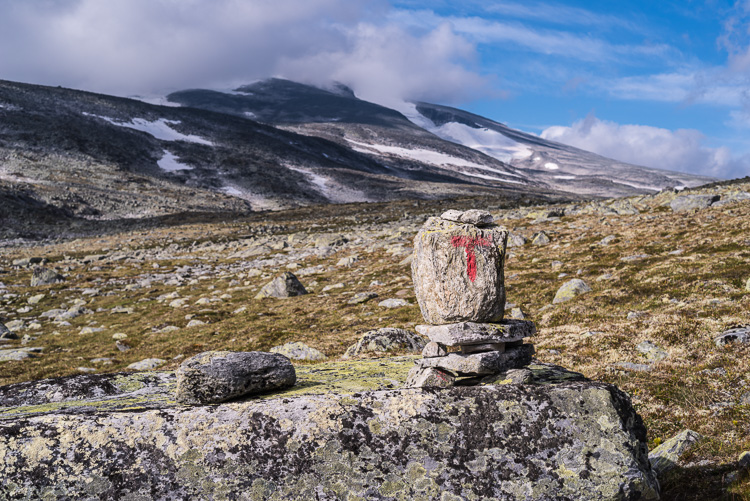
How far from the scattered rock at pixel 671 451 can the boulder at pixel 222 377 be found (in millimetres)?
7863

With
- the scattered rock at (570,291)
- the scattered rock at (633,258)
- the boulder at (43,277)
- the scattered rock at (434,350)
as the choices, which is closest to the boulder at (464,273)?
the scattered rock at (434,350)

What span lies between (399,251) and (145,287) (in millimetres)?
28806

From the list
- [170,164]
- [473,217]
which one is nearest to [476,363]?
[473,217]

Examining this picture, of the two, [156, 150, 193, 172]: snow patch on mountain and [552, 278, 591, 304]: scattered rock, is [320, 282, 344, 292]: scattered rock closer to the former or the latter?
[552, 278, 591, 304]: scattered rock

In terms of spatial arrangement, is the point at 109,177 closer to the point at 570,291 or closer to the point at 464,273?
the point at 570,291

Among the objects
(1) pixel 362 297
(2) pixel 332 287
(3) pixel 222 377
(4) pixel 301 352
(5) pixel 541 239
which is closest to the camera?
(3) pixel 222 377

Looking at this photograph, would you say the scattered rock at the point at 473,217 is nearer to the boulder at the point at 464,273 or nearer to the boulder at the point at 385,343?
the boulder at the point at 464,273

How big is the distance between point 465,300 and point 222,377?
5.61 m

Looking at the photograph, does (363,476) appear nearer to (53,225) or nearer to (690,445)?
(690,445)

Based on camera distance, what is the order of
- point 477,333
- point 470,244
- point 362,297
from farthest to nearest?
1. point 362,297
2. point 470,244
3. point 477,333

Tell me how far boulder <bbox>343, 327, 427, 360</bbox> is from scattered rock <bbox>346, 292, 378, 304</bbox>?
12991mm

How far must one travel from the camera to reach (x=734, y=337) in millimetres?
15383

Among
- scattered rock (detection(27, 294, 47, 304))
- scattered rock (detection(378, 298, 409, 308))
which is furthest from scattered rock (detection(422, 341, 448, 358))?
scattered rock (detection(27, 294, 47, 304))

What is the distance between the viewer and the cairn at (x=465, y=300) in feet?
33.4
